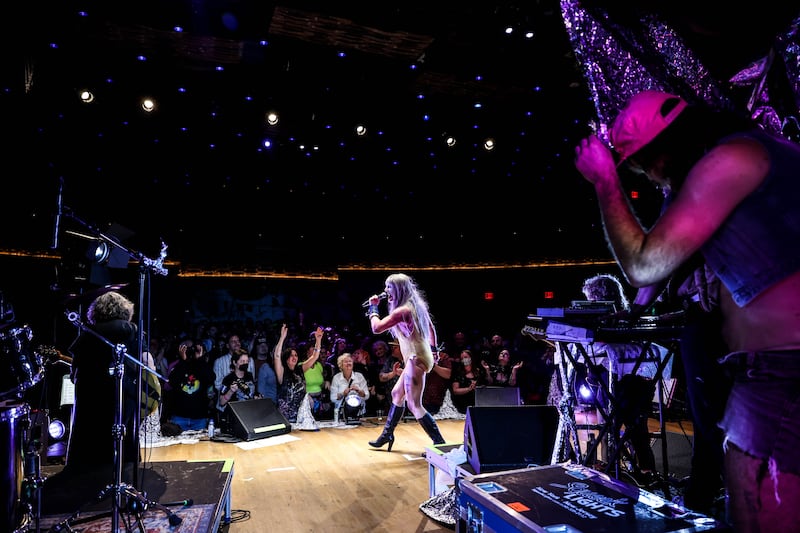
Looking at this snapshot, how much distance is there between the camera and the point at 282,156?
8.23m

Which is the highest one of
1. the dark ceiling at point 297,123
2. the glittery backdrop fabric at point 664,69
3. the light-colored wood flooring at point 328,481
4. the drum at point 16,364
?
the dark ceiling at point 297,123

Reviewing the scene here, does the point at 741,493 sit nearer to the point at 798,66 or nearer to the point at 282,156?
the point at 798,66

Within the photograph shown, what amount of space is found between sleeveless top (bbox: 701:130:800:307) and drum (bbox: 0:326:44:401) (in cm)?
256

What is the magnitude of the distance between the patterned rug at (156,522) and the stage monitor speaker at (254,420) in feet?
10.4

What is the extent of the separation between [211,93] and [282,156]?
1.89 meters

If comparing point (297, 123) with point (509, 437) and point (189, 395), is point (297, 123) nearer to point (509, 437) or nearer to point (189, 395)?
point (189, 395)

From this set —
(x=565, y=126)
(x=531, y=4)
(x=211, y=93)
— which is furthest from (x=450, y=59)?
(x=211, y=93)

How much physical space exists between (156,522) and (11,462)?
880 mm

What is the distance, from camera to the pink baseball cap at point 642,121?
106 cm

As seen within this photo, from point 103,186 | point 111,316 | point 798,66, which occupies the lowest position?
point 111,316

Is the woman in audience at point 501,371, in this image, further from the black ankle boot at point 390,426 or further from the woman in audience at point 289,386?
A: the woman in audience at point 289,386

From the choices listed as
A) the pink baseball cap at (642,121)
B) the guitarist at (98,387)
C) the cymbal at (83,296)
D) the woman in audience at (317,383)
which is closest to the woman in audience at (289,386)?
the woman in audience at (317,383)

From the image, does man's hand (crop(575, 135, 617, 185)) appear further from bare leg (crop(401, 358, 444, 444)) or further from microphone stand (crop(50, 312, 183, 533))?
bare leg (crop(401, 358, 444, 444))

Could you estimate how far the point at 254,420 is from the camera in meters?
6.14
